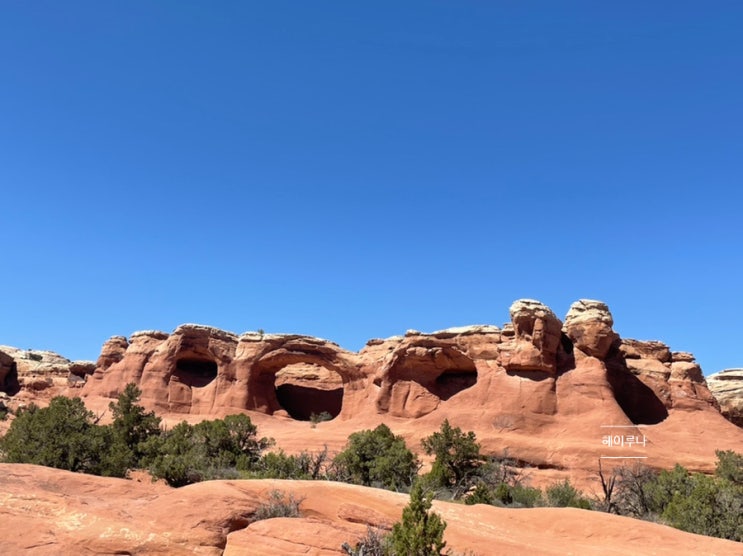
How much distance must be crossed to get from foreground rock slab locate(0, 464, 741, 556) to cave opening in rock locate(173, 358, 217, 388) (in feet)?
105

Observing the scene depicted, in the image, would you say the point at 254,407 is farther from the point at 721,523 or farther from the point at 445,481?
the point at 721,523

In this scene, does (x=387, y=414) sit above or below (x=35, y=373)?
below

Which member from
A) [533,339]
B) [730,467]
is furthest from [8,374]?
[730,467]

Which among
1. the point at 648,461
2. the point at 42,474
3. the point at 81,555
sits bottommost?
the point at 81,555

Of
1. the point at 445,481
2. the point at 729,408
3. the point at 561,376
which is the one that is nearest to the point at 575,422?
the point at 561,376

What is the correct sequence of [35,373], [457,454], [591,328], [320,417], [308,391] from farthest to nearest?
[35,373] → [308,391] → [320,417] → [591,328] → [457,454]

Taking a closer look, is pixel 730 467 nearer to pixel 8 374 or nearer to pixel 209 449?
pixel 209 449

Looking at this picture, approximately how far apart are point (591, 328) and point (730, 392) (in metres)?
12.7

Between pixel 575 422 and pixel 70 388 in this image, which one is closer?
pixel 575 422

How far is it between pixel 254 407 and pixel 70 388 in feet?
57.3

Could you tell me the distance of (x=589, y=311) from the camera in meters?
32.9

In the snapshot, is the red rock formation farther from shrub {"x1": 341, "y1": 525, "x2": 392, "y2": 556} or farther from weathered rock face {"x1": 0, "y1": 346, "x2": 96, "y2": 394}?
shrub {"x1": 341, "y1": 525, "x2": 392, "y2": 556}

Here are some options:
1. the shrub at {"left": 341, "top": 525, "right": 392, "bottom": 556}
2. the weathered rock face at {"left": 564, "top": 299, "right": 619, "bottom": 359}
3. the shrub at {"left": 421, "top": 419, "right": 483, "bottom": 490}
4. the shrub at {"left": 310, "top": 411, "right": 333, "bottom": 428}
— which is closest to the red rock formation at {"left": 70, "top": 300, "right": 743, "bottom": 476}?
the weathered rock face at {"left": 564, "top": 299, "right": 619, "bottom": 359}

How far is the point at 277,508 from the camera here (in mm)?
9383
